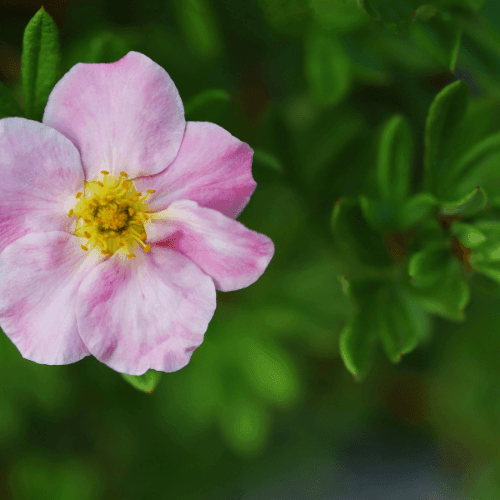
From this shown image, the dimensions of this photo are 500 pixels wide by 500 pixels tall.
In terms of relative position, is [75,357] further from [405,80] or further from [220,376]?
[405,80]

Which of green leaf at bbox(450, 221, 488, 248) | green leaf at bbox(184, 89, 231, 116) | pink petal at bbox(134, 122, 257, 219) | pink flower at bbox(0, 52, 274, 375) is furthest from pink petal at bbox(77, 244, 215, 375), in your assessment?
Result: green leaf at bbox(450, 221, 488, 248)

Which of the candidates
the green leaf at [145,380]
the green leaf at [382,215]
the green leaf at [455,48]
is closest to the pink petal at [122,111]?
the green leaf at [145,380]

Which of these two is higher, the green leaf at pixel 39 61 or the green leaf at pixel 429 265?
the green leaf at pixel 39 61

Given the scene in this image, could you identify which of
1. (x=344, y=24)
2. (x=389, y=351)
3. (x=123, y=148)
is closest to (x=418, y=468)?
(x=389, y=351)

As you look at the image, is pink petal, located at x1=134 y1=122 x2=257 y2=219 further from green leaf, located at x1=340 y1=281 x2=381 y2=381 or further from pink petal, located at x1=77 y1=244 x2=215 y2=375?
green leaf, located at x1=340 y1=281 x2=381 y2=381

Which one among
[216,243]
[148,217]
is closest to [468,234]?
[216,243]

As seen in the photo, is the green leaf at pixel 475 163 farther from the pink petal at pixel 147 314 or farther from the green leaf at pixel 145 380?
the green leaf at pixel 145 380
